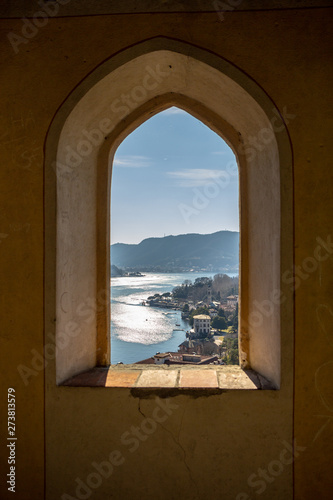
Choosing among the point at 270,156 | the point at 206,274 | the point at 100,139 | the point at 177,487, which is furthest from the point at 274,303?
the point at 206,274

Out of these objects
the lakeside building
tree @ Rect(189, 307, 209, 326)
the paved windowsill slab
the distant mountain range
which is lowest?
the paved windowsill slab

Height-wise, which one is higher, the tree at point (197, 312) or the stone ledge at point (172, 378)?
the tree at point (197, 312)

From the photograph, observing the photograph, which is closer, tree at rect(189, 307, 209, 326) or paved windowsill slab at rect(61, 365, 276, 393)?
paved windowsill slab at rect(61, 365, 276, 393)

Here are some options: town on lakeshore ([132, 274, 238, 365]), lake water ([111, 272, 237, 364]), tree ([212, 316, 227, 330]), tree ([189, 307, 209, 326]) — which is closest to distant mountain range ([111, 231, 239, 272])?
lake water ([111, 272, 237, 364])

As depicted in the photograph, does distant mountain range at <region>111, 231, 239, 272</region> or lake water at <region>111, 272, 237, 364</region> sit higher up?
distant mountain range at <region>111, 231, 239, 272</region>

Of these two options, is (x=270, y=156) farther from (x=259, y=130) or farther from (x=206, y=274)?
(x=206, y=274)

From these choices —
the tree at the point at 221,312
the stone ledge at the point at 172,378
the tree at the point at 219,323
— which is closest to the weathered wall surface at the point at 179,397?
the stone ledge at the point at 172,378

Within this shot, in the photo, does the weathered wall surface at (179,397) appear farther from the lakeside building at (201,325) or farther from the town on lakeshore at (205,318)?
the lakeside building at (201,325)

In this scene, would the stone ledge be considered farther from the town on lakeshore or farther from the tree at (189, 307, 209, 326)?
the tree at (189, 307, 209, 326)

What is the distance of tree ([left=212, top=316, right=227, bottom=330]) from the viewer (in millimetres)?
3285

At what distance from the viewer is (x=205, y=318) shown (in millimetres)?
3367

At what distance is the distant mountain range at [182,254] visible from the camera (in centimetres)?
432

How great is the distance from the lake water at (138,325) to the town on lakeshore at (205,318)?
0.07m

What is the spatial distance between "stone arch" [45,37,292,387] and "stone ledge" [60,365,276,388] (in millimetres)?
97
